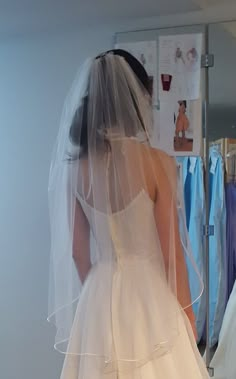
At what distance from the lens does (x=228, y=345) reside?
1.96 meters

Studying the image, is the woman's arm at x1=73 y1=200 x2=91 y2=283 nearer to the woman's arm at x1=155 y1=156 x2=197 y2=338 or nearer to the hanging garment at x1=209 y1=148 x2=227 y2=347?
the woman's arm at x1=155 y1=156 x2=197 y2=338

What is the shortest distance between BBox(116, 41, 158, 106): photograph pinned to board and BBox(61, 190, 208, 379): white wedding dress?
0.74m

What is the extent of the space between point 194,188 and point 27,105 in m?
0.88

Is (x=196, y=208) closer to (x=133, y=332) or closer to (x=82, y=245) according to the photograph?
(x=82, y=245)

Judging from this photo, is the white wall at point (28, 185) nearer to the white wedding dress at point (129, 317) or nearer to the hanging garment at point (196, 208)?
the hanging garment at point (196, 208)

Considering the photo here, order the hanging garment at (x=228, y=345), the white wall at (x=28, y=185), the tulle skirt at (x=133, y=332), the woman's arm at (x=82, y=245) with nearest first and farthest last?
the tulle skirt at (x=133, y=332)
the woman's arm at (x=82, y=245)
the hanging garment at (x=228, y=345)
the white wall at (x=28, y=185)

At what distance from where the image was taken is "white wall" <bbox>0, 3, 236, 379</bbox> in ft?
7.51

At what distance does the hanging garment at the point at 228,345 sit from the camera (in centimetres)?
195

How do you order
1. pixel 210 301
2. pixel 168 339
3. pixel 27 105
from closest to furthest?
pixel 168 339, pixel 210 301, pixel 27 105

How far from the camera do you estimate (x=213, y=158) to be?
198cm

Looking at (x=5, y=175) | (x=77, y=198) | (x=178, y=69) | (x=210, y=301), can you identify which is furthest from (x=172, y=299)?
(x=5, y=175)

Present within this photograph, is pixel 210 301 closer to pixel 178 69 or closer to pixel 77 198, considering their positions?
pixel 77 198

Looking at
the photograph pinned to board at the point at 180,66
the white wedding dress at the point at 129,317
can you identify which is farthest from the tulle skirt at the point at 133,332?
the photograph pinned to board at the point at 180,66

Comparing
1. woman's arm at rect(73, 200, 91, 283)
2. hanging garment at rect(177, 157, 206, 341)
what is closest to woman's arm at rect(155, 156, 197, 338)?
woman's arm at rect(73, 200, 91, 283)
